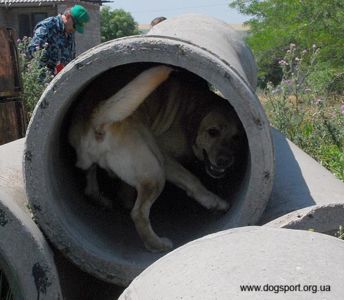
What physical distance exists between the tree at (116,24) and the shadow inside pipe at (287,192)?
36.9 metres

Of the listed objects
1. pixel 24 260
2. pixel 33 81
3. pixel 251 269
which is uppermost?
pixel 251 269

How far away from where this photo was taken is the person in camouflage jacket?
23.6ft

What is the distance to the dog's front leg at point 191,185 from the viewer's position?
3.52m

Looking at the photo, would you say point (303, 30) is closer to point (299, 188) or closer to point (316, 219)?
point (299, 188)

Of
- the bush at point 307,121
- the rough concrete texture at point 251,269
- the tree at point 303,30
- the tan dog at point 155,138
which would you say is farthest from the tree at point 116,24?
the rough concrete texture at point 251,269

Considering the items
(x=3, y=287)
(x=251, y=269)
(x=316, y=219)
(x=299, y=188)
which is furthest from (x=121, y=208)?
(x=251, y=269)

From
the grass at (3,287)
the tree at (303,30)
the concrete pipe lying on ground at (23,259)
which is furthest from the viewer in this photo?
the tree at (303,30)

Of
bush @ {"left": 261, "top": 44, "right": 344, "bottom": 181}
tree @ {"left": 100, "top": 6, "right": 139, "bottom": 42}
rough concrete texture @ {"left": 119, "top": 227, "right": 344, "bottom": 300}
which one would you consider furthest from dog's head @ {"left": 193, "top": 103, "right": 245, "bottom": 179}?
tree @ {"left": 100, "top": 6, "right": 139, "bottom": 42}

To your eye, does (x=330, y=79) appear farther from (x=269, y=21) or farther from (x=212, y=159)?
(x=212, y=159)

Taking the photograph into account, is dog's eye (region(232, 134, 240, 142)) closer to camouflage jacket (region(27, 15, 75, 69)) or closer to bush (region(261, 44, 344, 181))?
bush (region(261, 44, 344, 181))

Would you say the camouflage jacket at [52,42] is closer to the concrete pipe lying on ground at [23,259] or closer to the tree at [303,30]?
the tree at [303,30]

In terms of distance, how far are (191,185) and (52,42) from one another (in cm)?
408

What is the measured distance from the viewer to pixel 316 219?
2.83 m

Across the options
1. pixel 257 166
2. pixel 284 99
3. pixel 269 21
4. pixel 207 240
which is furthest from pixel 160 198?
pixel 269 21
